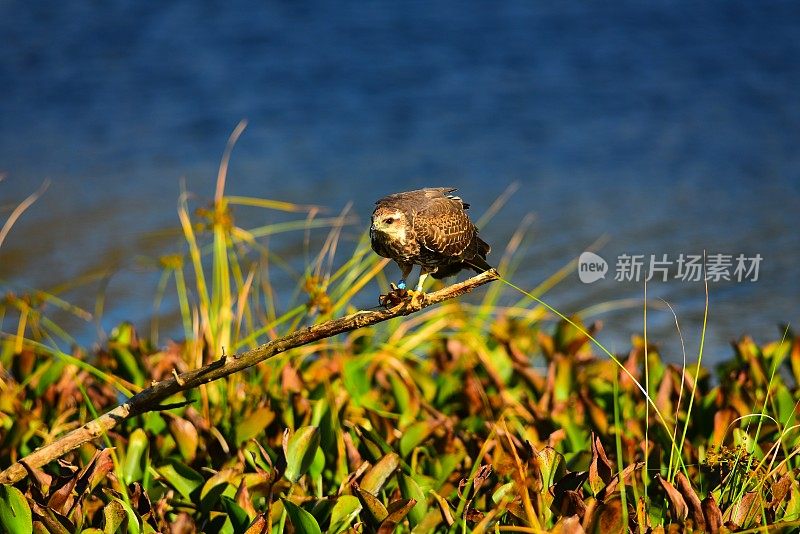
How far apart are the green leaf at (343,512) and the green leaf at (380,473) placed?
0.34 feet

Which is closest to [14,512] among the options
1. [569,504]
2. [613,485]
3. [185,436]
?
[185,436]

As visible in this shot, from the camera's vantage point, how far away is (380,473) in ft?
8.04

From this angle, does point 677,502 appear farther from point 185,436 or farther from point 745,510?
point 185,436

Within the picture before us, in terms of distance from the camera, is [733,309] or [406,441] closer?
[406,441]

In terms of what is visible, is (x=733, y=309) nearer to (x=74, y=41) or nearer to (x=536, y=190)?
(x=536, y=190)

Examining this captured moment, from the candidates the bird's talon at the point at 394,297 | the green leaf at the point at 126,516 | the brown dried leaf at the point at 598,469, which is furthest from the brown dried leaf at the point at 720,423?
the green leaf at the point at 126,516

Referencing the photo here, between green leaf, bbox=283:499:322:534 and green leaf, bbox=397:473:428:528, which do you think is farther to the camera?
green leaf, bbox=397:473:428:528

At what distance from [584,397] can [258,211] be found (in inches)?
163

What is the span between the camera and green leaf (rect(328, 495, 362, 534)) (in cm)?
231

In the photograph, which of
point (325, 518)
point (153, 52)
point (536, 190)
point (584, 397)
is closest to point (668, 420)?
point (584, 397)

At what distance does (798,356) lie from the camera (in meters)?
3.49

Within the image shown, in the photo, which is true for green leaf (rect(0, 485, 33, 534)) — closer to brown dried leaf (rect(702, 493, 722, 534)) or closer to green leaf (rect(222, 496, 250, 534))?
green leaf (rect(222, 496, 250, 534))

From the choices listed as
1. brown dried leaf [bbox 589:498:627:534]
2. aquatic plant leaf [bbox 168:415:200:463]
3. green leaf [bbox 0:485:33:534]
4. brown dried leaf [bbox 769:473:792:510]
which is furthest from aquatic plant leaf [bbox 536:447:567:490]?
green leaf [bbox 0:485:33:534]

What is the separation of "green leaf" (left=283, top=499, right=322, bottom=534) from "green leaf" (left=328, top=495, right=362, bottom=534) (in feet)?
0.46
